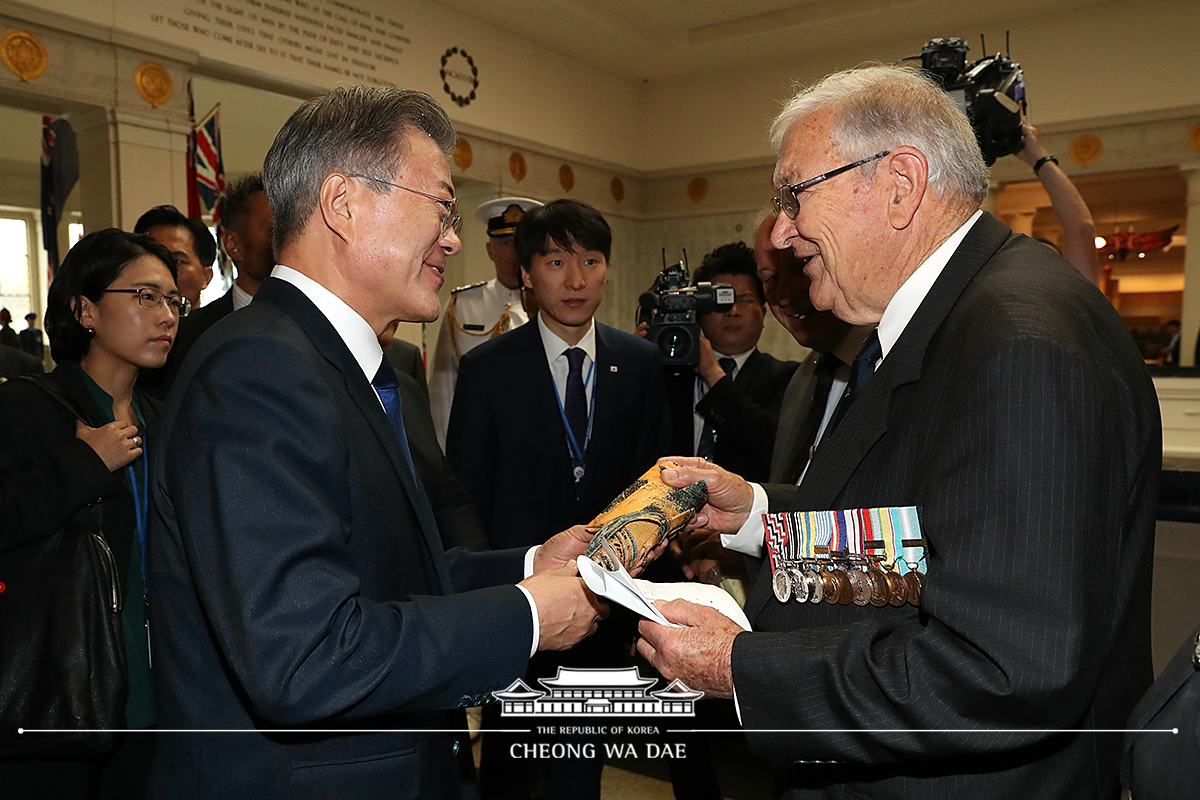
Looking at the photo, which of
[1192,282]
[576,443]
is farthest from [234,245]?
[1192,282]

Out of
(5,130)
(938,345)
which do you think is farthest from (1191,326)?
(5,130)

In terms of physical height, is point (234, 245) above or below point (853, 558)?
above

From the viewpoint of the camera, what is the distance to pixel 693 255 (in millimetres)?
12406

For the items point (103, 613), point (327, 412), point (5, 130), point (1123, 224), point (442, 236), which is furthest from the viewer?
point (1123, 224)

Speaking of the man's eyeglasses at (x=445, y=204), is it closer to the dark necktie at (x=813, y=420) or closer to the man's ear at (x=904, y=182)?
the man's ear at (x=904, y=182)

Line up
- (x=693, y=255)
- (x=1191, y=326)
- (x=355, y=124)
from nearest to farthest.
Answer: (x=355, y=124) → (x=1191, y=326) → (x=693, y=255)

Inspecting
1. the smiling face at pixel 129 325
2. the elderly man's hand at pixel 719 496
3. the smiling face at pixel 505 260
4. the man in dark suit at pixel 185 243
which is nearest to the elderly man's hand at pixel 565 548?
the elderly man's hand at pixel 719 496

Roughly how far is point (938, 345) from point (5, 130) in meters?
9.54

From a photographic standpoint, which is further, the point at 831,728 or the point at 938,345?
the point at 938,345

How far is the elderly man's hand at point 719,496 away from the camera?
189 centimetres

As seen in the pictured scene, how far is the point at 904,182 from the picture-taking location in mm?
1357

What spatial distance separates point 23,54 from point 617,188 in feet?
25.2

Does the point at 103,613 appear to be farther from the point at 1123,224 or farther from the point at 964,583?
the point at 1123,224

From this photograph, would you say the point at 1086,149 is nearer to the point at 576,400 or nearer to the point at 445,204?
the point at 576,400
